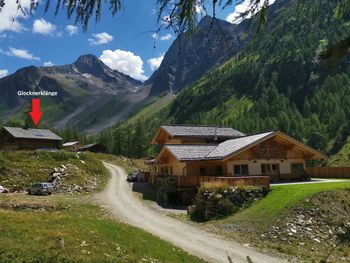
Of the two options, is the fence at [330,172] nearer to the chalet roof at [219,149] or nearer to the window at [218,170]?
the chalet roof at [219,149]

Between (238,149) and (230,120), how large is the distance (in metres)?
145

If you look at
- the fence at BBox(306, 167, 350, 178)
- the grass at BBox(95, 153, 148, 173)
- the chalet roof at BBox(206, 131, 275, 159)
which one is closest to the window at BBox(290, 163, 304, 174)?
the fence at BBox(306, 167, 350, 178)

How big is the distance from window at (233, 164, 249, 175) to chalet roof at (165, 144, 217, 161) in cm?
432

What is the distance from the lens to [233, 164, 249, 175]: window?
48534 mm

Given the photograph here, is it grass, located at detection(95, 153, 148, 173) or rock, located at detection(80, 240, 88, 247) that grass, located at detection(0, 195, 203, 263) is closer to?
rock, located at detection(80, 240, 88, 247)

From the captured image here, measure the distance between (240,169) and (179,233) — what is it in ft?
68.3

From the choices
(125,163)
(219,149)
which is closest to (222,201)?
(219,149)

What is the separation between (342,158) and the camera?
358 feet

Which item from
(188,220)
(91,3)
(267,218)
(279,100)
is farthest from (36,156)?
(279,100)

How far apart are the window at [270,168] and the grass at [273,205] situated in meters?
12.5

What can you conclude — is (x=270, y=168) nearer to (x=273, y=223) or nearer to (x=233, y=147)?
(x=233, y=147)

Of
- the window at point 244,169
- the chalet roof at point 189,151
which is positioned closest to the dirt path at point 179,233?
the chalet roof at point 189,151

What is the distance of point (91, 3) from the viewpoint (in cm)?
751

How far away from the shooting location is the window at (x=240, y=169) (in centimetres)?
4853
